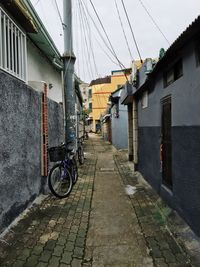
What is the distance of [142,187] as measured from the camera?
7.56m

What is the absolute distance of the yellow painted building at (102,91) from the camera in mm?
45875

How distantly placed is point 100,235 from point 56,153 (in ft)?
8.95

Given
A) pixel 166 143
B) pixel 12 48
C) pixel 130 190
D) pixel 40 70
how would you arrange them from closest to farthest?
pixel 12 48, pixel 166 143, pixel 130 190, pixel 40 70

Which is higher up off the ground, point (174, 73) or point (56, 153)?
point (174, 73)

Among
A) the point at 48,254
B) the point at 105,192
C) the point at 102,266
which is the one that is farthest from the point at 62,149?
the point at 102,266

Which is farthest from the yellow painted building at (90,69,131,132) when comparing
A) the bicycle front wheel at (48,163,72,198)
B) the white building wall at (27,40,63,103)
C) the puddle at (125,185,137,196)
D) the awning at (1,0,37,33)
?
the awning at (1,0,37,33)

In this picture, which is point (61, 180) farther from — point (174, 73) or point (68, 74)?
point (174, 73)

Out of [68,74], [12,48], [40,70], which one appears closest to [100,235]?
[12,48]

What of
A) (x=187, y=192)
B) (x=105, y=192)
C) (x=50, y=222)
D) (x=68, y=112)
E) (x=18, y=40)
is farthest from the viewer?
(x=68, y=112)

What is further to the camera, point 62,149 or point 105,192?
point 105,192

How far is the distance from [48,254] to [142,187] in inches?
170

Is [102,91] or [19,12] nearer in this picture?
[19,12]

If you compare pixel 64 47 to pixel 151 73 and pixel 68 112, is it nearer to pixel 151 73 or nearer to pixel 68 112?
pixel 68 112

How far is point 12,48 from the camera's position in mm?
5191
